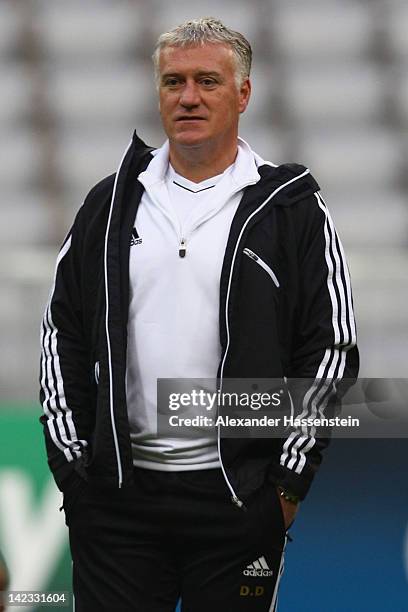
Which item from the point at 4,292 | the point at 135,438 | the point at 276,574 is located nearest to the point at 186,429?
the point at 135,438

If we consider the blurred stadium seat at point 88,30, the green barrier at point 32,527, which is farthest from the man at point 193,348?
the blurred stadium seat at point 88,30

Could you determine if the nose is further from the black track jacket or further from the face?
the black track jacket

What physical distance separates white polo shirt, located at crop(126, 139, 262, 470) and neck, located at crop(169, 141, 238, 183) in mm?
70

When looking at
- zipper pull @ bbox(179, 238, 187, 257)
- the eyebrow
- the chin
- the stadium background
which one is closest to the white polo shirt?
zipper pull @ bbox(179, 238, 187, 257)

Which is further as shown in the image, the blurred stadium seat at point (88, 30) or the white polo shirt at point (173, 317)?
the blurred stadium seat at point (88, 30)

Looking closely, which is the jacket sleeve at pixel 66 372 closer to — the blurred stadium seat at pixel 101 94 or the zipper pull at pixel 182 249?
the zipper pull at pixel 182 249

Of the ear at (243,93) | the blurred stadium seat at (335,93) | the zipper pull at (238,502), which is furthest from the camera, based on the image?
the blurred stadium seat at (335,93)

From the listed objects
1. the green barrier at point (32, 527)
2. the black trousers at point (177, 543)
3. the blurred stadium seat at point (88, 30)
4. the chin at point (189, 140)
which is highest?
the blurred stadium seat at point (88, 30)

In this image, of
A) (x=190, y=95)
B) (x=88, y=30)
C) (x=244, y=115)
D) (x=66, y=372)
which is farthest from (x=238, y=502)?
(x=88, y=30)

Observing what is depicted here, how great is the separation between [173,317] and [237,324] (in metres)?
0.12

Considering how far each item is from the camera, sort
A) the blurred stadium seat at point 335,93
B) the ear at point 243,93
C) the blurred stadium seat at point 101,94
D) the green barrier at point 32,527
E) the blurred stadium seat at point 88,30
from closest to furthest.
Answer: the ear at point 243,93, the green barrier at point 32,527, the blurred stadium seat at point 335,93, the blurred stadium seat at point 101,94, the blurred stadium seat at point 88,30

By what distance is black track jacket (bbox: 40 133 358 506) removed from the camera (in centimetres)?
207

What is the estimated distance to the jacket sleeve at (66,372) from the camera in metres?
2.15

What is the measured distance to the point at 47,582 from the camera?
3.12 meters
